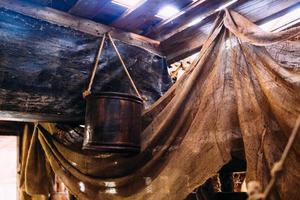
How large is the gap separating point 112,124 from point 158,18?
1.75 metres

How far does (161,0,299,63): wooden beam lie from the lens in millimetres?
3528

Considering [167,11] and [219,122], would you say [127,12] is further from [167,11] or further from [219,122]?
[219,122]

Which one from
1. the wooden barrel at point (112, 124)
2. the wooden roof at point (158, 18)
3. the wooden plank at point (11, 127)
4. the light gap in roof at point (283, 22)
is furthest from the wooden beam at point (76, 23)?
the wooden plank at point (11, 127)

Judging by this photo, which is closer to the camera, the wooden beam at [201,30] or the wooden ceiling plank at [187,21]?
the wooden beam at [201,30]

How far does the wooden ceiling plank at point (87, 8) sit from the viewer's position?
150 inches

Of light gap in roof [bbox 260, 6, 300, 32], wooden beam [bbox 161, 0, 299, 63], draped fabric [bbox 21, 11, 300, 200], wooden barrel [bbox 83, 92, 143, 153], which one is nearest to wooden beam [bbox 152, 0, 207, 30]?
wooden beam [bbox 161, 0, 299, 63]

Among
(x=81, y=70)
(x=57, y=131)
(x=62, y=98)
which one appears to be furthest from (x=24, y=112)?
(x=57, y=131)

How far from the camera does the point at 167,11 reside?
4234 mm

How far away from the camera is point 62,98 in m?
3.99

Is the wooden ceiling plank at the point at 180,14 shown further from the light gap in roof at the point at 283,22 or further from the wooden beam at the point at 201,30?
the light gap in roof at the point at 283,22

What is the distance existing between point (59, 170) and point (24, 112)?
4.27ft

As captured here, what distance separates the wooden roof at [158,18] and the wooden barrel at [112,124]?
1.16 metres

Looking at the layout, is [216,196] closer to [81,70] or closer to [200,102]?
[200,102]

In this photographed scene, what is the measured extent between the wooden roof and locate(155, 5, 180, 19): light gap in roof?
54mm
